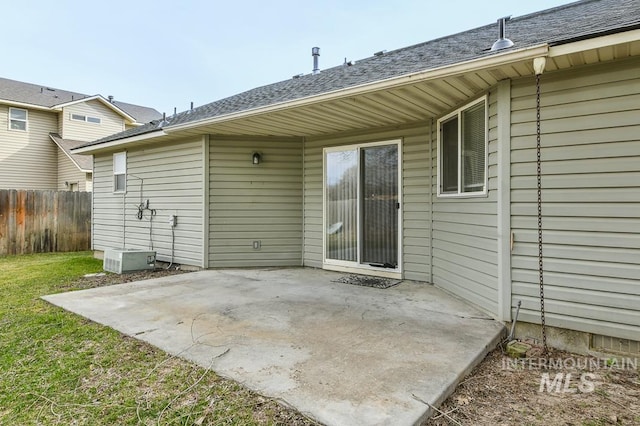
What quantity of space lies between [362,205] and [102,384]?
13.0ft

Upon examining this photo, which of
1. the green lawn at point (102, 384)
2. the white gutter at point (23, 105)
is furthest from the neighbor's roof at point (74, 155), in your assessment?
the green lawn at point (102, 384)

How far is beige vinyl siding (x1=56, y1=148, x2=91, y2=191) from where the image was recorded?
13.1 meters

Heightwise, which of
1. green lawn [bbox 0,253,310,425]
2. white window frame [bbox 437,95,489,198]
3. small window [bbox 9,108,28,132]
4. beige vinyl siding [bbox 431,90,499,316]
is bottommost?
green lawn [bbox 0,253,310,425]

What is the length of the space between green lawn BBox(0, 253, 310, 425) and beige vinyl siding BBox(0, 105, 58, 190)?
13122 mm

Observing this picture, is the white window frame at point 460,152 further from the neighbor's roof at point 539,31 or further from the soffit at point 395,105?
the neighbor's roof at point 539,31

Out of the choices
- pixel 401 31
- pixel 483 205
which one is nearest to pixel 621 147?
pixel 483 205

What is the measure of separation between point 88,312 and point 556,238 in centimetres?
447

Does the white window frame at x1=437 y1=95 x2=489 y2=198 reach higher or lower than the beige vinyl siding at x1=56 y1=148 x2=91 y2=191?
lower

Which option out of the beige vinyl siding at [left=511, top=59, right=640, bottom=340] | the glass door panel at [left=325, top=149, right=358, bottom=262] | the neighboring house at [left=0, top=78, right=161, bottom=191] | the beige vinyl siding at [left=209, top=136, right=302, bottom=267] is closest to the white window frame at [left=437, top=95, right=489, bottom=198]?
the beige vinyl siding at [left=511, top=59, right=640, bottom=340]

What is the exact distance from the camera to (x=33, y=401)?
207cm

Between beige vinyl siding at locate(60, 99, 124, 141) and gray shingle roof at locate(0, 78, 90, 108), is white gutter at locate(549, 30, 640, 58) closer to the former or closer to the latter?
beige vinyl siding at locate(60, 99, 124, 141)

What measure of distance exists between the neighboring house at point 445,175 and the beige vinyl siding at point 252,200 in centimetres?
2

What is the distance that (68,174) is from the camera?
13680mm

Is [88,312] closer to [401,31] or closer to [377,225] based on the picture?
[377,225]
